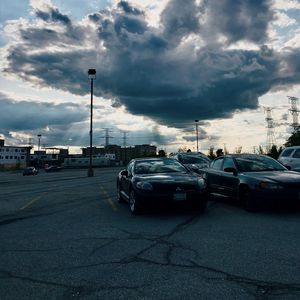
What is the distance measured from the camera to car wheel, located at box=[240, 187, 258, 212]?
9.13 metres

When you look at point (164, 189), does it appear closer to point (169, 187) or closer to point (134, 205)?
point (169, 187)

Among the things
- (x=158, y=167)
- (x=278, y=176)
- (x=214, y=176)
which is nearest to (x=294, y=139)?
(x=214, y=176)

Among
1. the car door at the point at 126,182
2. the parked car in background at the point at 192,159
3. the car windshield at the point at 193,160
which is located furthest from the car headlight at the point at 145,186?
the car windshield at the point at 193,160

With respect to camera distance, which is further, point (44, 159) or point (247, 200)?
point (44, 159)

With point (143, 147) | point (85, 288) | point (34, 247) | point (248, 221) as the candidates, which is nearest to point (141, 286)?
point (85, 288)

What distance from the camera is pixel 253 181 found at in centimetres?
920

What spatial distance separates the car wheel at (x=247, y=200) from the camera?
9133mm

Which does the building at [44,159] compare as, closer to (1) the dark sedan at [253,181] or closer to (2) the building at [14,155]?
(2) the building at [14,155]

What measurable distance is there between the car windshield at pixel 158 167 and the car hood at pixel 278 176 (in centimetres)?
196

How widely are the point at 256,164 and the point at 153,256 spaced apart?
5.81 metres

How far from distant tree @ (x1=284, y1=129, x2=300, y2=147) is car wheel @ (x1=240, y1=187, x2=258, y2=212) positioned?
52.2 metres

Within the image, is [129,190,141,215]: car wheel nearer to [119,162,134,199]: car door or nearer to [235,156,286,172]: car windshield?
[119,162,134,199]: car door

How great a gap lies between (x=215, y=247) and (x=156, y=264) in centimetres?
122

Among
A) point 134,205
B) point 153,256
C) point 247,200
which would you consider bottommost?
point 153,256
